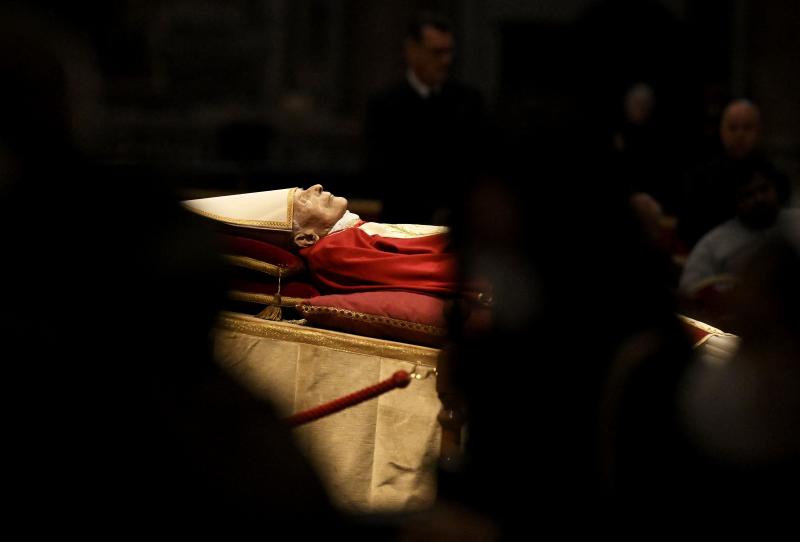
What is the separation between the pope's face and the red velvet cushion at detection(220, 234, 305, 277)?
163 millimetres

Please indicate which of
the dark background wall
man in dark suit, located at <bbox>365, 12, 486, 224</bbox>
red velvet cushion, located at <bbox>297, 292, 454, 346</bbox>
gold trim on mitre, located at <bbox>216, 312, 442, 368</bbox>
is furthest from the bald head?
the dark background wall

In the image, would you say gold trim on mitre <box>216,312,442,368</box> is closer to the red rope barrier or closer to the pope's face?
the red rope barrier

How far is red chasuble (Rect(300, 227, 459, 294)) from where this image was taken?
3742 millimetres

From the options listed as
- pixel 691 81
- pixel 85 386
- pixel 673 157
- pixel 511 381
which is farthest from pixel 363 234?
pixel 691 81

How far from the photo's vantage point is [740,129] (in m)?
4.54

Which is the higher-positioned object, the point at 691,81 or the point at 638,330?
the point at 691,81

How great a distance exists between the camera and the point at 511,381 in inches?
77.5

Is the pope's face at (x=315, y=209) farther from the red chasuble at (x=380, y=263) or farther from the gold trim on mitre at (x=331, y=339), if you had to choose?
the gold trim on mitre at (x=331, y=339)

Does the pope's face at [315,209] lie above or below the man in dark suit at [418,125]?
below

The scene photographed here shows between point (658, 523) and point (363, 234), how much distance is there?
87.1 inches

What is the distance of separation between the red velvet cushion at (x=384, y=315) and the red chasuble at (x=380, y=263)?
0.31 ft

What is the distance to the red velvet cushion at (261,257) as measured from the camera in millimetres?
3832

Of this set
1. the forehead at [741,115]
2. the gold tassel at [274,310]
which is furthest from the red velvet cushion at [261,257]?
the forehead at [741,115]

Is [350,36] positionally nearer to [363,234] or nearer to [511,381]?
[363,234]
